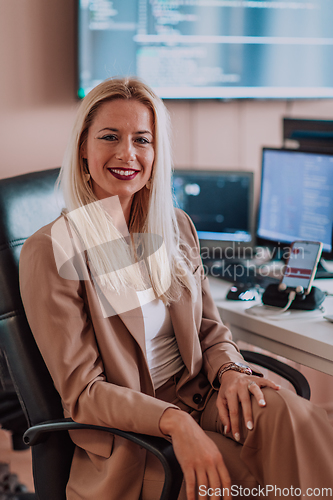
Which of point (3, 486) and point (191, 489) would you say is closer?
point (191, 489)

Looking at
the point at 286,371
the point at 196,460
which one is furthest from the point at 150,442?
the point at 286,371

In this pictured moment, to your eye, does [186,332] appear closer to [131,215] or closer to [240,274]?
[131,215]

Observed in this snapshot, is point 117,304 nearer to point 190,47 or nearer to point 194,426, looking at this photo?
point 194,426

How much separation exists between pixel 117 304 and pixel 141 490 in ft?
1.37

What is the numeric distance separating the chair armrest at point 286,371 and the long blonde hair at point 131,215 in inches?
10.6

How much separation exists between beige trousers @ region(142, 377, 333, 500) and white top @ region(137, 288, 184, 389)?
234 mm

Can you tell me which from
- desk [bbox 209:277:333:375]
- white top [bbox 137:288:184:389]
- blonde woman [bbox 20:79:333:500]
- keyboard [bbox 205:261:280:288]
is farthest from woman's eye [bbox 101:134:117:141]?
keyboard [bbox 205:261:280:288]

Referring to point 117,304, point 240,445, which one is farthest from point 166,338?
point 240,445

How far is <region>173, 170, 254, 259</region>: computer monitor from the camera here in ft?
6.49

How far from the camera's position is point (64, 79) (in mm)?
1926

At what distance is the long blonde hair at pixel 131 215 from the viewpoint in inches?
47.6

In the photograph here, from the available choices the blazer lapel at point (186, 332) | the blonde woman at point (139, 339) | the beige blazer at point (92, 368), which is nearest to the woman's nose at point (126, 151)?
the blonde woman at point (139, 339)

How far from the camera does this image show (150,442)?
38.0 inches

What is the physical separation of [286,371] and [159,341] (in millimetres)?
342
